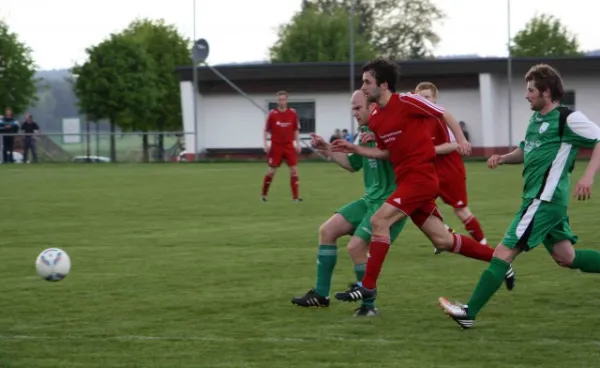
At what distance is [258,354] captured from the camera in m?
6.70

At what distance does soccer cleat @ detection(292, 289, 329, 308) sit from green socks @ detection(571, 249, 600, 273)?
72.5 inches

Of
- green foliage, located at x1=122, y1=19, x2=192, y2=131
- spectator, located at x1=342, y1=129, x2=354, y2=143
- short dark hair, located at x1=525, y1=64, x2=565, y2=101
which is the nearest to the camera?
short dark hair, located at x1=525, y1=64, x2=565, y2=101

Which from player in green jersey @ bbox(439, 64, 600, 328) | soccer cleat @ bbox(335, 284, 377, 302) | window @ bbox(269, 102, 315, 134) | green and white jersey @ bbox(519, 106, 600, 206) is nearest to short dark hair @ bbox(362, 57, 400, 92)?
player in green jersey @ bbox(439, 64, 600, 328)

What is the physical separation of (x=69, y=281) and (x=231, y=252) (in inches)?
103

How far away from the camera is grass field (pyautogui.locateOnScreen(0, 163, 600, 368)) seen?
264 inches

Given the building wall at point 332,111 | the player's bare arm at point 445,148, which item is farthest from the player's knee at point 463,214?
the building wall at point 332,111

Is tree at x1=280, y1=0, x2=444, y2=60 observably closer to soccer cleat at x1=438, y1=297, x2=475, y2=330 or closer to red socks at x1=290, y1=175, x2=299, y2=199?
red socks at x1=290, y1=175, x2=299, y2=199

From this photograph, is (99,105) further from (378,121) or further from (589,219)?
(378,121)

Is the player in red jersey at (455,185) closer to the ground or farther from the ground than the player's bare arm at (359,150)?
closer to the ground

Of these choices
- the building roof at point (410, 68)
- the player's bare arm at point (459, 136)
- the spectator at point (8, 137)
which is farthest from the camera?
the building roof at point (410, 68)

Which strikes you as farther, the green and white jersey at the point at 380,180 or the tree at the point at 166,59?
the tree at the point at 166,59

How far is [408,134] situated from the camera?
795 cm

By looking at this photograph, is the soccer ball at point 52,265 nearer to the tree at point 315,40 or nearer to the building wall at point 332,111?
the building wall at point 332,111

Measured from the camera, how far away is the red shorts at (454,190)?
39.1 ft
